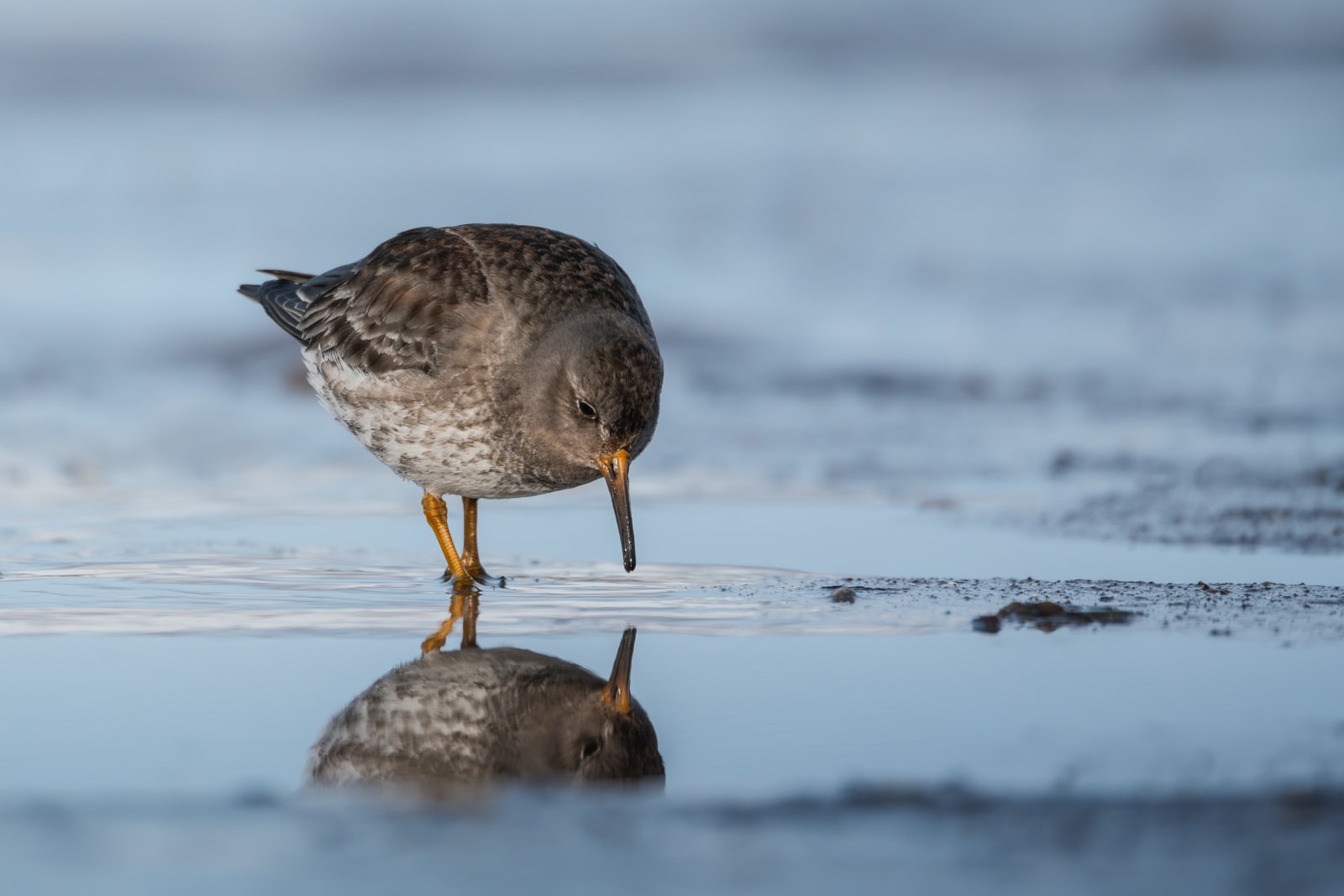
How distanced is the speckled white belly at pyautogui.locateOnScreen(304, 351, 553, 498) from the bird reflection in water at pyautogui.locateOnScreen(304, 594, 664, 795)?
1423 mm

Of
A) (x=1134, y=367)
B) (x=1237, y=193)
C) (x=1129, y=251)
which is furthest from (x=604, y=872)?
(x=1237, y=193)

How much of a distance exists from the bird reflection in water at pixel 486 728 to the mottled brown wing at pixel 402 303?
6.05 ft

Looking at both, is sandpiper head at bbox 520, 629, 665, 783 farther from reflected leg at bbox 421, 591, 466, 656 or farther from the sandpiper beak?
the sandpiper beak

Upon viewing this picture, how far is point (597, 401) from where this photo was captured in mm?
5625

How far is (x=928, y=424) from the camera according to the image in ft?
30.6

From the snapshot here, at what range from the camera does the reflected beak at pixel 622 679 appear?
4203 mm

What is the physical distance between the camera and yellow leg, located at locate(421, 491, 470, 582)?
5.99 meters

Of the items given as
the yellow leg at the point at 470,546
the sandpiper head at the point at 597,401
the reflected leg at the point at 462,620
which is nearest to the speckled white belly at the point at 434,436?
the yellow leg at the point at 470,546

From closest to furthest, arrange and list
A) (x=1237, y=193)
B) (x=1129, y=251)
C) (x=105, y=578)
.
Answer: (x=105, y=578) → (x=1129, y=251) → (x=1237, y=193)

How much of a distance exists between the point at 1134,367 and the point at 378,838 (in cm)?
843

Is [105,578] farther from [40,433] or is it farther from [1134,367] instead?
[1134,367]

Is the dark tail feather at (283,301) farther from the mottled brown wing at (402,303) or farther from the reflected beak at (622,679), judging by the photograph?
the reflected beak at (622,679)

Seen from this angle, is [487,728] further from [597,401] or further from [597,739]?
[597,401]

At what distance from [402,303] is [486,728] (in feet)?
9.76
